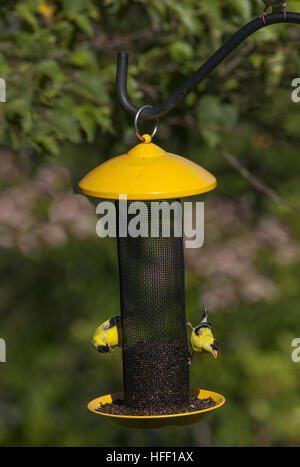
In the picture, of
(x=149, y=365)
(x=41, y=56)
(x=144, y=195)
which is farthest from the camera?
(x=41, y=56)

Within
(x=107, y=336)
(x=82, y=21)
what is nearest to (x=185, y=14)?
(x=82, y=21)

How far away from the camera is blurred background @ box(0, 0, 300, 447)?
4.11 m

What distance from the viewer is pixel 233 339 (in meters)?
6.14

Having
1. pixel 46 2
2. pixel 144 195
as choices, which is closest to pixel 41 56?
pixel 46 2

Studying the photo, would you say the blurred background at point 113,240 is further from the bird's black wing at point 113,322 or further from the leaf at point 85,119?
the bird's black wing at point 113,322

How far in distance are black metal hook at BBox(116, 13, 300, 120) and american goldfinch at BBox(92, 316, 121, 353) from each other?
2.80ft

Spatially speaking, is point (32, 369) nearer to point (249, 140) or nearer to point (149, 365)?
point (249, 140)

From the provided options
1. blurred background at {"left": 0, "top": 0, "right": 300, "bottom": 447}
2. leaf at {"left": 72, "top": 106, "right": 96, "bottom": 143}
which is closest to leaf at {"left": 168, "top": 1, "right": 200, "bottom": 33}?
blurred background at {"left": 0, "top": 0, "right": 300, "bottom": 447}

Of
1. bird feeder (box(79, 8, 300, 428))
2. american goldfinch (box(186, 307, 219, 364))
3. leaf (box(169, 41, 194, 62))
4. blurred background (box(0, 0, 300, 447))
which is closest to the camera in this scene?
american goldfinch (box(186, 307, 219, 364))

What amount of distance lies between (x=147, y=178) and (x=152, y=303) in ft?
2.16

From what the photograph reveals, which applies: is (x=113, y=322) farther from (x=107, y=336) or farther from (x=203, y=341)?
(x=203, y=341)

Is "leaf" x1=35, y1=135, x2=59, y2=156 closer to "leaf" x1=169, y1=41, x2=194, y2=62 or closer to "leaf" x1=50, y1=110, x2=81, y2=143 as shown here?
"leaf" x1=50, y1=110, x2=81, y2=143

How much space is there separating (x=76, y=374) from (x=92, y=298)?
71cm

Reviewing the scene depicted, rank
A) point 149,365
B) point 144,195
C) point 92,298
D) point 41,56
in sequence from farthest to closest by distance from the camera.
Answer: point 92,298, point 41,56, point 149,365, point 144,195
